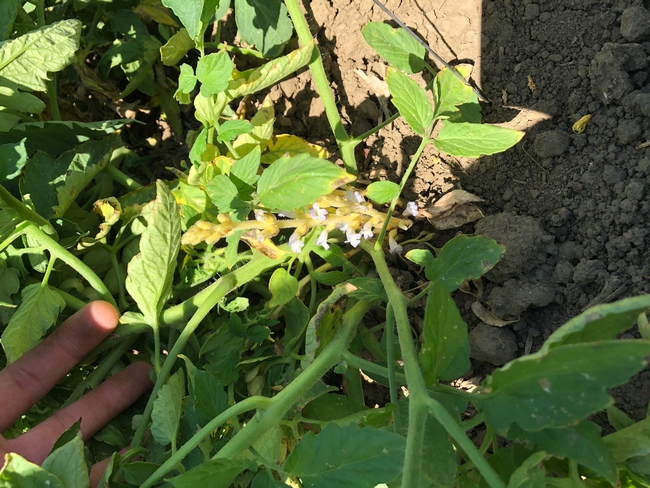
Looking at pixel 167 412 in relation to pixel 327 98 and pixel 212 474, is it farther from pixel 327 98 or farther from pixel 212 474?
pixel 327 98

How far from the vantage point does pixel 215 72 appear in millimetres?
1142

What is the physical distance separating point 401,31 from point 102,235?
33.5 inches

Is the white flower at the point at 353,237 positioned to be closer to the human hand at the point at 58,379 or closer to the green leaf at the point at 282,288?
the green leaf at the point at 282,288

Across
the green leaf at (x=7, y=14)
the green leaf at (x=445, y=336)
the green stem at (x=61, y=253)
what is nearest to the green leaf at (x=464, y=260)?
the green leaf at (x=445, y=336)

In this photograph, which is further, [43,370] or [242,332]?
[43,370]

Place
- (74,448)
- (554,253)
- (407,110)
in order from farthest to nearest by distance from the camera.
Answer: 1. (554,253)
2. (407,110)
3. (74,448)

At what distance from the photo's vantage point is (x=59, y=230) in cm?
133

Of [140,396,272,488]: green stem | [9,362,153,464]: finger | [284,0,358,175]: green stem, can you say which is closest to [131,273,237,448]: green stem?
[9,362,153,464]: finger

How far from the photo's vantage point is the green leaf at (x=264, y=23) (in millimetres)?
1355

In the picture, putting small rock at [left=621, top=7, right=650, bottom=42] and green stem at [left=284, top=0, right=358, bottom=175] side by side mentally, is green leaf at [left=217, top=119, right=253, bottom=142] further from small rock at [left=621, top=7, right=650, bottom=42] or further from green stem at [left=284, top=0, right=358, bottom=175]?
small rock at [left=621, top=7, right=650, bottom=42]

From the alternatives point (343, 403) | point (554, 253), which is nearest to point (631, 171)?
point (554, 253)

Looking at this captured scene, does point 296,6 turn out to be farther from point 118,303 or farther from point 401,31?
point 118,303

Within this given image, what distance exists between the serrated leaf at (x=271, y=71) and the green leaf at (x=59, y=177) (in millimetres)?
433

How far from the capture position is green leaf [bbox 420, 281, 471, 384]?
0.77 m
